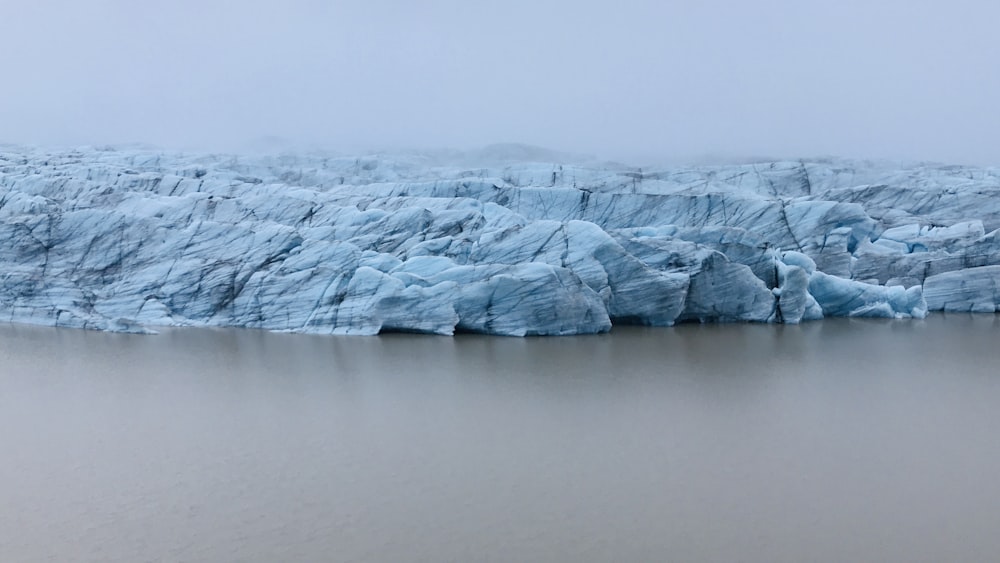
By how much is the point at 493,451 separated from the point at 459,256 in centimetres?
763

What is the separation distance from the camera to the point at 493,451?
27.2ft

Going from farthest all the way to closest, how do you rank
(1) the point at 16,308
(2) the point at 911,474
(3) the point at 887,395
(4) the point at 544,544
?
(1) the point at 16,308 → (3) the point at 887,395 → (2) the point at 911,474 → (4) the point at 544,544

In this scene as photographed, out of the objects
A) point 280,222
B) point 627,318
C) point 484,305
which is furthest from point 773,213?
point 280,222

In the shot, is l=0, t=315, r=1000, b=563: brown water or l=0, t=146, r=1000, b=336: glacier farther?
l=0, t=146, r=1000, b=336: glacier

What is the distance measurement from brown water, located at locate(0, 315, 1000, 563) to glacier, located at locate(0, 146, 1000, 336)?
991mm

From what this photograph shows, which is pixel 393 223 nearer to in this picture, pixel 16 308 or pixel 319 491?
pixel 16 308

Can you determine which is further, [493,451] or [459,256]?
[459,256]

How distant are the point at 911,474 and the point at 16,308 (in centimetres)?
1388

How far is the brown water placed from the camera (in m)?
6.25

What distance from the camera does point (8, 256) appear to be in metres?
16.3

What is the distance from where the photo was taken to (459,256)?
15656 mm

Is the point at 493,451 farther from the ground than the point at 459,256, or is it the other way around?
the point at 459,256

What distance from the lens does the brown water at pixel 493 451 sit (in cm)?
625

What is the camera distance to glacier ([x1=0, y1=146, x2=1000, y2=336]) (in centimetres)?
1446
